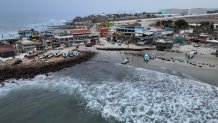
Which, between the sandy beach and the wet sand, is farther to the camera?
the sandy beach

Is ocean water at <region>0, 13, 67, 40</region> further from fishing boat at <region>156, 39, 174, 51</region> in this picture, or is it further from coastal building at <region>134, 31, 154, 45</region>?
fishing boat at <region>156, 39, 174, 51</region>

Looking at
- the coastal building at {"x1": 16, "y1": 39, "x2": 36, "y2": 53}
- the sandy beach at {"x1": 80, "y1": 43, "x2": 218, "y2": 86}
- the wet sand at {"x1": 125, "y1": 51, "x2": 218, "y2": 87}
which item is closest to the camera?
the wet sand at {"x1": 125, "y1": 51, "x2": 218, "y2": 87}

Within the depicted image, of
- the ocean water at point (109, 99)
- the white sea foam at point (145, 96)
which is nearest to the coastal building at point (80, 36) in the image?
the ocean water at point (109, 99)

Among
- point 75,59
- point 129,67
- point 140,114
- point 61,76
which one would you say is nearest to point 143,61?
point 129,67

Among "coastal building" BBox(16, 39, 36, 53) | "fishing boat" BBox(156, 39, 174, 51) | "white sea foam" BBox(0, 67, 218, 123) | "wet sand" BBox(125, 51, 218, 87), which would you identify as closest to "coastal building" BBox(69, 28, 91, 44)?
"coastal building" BBox(16, 39, 36, 53)

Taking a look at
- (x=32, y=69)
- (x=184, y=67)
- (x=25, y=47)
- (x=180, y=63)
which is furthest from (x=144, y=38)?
(x=32, y=69)

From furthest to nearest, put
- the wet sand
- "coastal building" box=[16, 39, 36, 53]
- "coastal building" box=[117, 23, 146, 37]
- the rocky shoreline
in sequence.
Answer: "coastal building" box=[117, 23, 146, 37], "coastal building" box=[16, 39, 36, 53], the rocky shoreline, the wet sand
